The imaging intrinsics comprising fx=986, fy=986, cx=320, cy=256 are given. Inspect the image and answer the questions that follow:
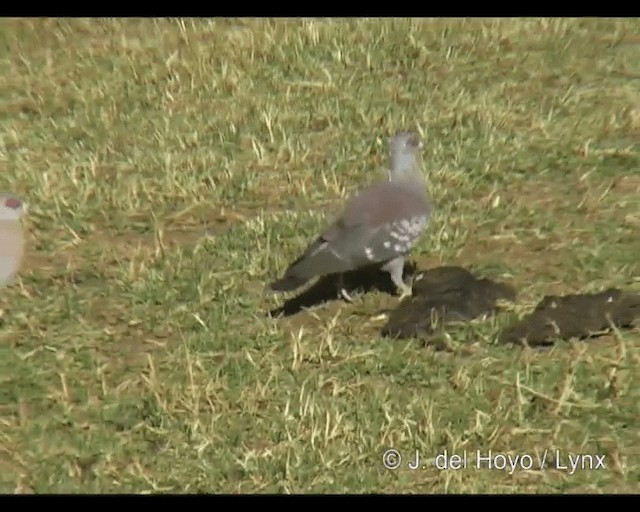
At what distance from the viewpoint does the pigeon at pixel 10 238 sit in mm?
2637

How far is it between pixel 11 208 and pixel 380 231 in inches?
39.2

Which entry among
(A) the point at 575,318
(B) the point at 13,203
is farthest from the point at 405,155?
(B) the point at 13,203

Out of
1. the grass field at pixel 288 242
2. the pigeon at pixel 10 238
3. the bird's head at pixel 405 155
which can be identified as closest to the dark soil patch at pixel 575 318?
the grass field at pixel 288 242

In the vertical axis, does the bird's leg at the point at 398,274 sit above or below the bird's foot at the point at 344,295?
above

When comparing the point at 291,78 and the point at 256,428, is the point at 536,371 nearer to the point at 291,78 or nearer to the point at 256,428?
the point at 256,428

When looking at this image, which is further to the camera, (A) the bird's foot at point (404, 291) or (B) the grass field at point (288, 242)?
(A) the bird's foot at point (404, 291)

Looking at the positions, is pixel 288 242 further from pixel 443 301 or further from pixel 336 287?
pixel 443 301

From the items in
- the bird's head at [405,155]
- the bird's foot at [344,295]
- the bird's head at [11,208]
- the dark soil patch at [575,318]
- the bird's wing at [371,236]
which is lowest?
the dark soil patch at [575,318]

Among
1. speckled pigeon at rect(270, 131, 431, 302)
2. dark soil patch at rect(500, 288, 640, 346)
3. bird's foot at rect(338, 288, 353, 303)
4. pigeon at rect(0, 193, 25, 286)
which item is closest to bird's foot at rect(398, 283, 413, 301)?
speckled pigeon at rect(270, 131, 431, 302)

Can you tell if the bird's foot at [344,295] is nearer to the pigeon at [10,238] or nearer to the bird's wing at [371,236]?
the bird's wing at [371,236]

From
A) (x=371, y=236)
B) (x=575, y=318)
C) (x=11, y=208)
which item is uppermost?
(x=11, y=208)

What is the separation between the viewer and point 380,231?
2.51 meters

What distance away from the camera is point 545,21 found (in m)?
2.71

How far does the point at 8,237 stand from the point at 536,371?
1.43 m
